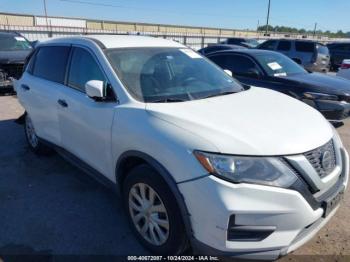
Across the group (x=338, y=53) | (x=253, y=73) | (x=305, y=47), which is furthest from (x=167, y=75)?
(x=338, y=53)

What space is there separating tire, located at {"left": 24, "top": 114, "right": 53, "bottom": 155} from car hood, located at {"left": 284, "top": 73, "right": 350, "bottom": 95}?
15.2 ft

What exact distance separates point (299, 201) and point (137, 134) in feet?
4.18

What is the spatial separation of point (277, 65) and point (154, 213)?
5.31 metres

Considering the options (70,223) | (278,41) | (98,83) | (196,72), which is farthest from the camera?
(278,41)

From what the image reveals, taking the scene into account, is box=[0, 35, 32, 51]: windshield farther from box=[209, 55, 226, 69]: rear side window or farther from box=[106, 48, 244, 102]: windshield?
box=[106, 48, 244, 102]: windshield

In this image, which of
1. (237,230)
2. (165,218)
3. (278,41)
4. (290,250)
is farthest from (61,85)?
(278,41)

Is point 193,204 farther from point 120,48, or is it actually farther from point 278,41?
point 278,41

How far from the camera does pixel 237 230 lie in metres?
2.13

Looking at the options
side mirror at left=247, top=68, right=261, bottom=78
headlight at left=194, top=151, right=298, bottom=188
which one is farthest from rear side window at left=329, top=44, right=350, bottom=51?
headlight at left=194, top=151, right=298, bottom=188

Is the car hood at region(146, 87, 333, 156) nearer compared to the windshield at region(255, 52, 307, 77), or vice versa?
the car hood at region(146, 87, 333, 156)

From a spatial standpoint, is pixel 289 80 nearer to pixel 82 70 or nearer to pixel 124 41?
pixel 124 41

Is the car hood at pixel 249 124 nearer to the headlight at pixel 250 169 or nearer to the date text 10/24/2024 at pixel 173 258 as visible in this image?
the headlight at pixel 250 169

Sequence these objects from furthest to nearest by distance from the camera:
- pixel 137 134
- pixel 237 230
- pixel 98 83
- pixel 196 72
A: pixel 196 72
pixel 98 83
pixel 137 134
pixel 237 230

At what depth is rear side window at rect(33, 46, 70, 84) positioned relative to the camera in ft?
12.9
